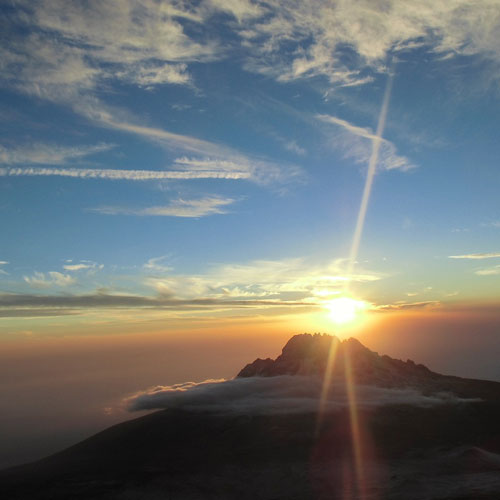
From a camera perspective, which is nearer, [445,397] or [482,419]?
[482,419]

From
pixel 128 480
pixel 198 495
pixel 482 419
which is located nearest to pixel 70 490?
pixel 128 480

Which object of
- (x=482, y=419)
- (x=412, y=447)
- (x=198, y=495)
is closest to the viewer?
(x=198, y=495)

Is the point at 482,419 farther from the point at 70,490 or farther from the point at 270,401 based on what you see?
the point at 70,490

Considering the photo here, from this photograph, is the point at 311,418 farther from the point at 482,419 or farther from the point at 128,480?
the point at 128,480

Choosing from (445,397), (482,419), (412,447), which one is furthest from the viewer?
(445,397)

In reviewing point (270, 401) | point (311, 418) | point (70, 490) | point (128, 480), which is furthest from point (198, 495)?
point (270, 401)

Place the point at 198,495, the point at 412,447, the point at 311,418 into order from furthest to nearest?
the point at 311,418, the point at 412,447, the point at 198,495
